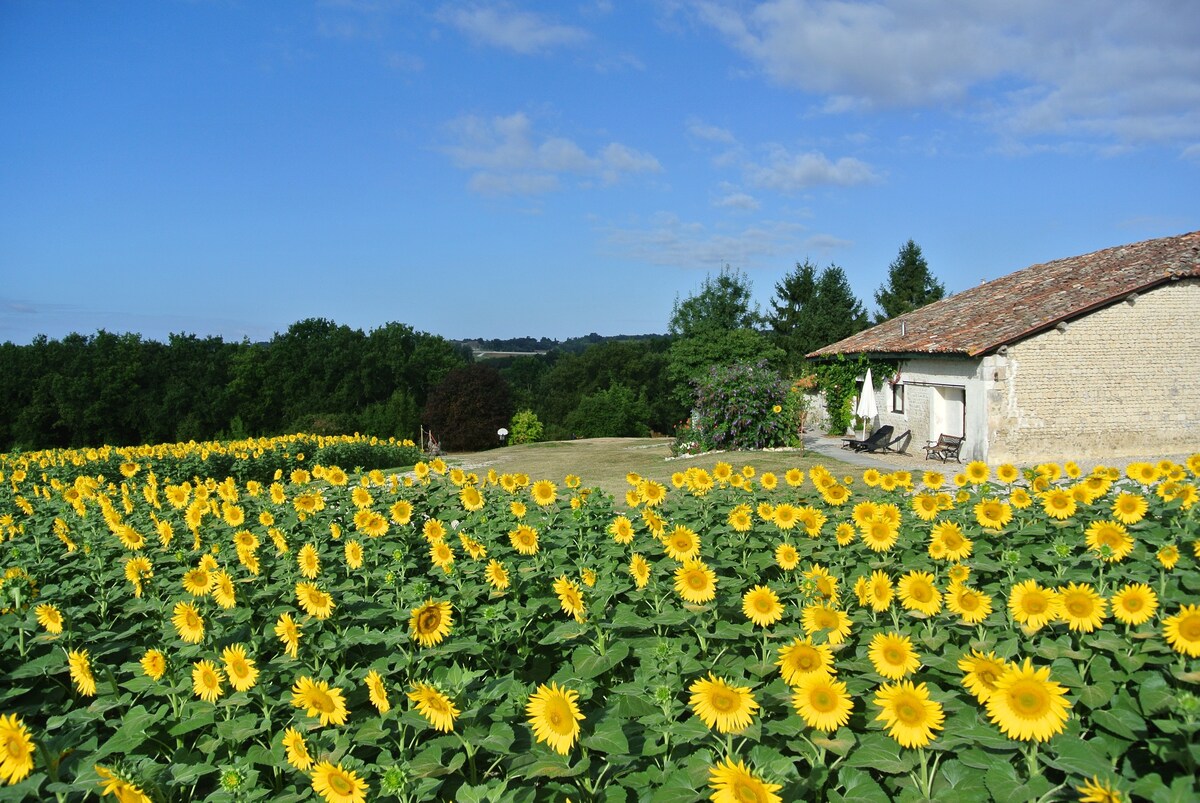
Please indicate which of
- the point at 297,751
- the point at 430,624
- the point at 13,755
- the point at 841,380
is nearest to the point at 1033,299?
the point at 841,380

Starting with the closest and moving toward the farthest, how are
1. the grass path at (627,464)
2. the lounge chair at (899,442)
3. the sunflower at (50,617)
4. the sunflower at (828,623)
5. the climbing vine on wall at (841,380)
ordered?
the sunflower at (828,623), the sunflower at (50,617), the grass path at (627,464), the lounge chair at (899,442), the climbing vine on wall at (841,380)

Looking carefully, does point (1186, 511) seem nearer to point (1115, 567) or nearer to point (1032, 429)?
point (1115, 567)

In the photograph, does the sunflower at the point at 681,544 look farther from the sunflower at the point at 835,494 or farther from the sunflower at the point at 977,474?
the sunflower at the point at 977,474

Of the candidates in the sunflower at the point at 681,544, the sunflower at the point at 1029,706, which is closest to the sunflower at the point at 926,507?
the sunflower at the point at 681,544

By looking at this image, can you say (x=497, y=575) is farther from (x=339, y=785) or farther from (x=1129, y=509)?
(x=1129, y=509)

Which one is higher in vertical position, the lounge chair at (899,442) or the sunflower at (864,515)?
the sunflower at (864,515)

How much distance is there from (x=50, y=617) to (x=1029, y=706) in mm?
3391

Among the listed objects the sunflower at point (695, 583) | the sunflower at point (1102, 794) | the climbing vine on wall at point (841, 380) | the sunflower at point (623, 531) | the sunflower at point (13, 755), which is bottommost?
the sunflower at point (13, 755)

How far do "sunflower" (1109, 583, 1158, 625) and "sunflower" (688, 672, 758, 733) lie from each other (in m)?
1.24

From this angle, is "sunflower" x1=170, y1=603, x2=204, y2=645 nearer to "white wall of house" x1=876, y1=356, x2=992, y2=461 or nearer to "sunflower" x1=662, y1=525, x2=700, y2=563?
"sunflower" x1=662, y1=525, x2=700, y2=563

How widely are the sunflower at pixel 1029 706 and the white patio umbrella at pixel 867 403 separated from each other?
63.9ft

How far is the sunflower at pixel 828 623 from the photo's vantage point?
7.92 feet

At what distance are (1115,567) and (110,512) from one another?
5352 mm

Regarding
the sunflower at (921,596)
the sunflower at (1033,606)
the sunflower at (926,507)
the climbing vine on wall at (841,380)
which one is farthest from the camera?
the climbing vine on wall at (841,380)
